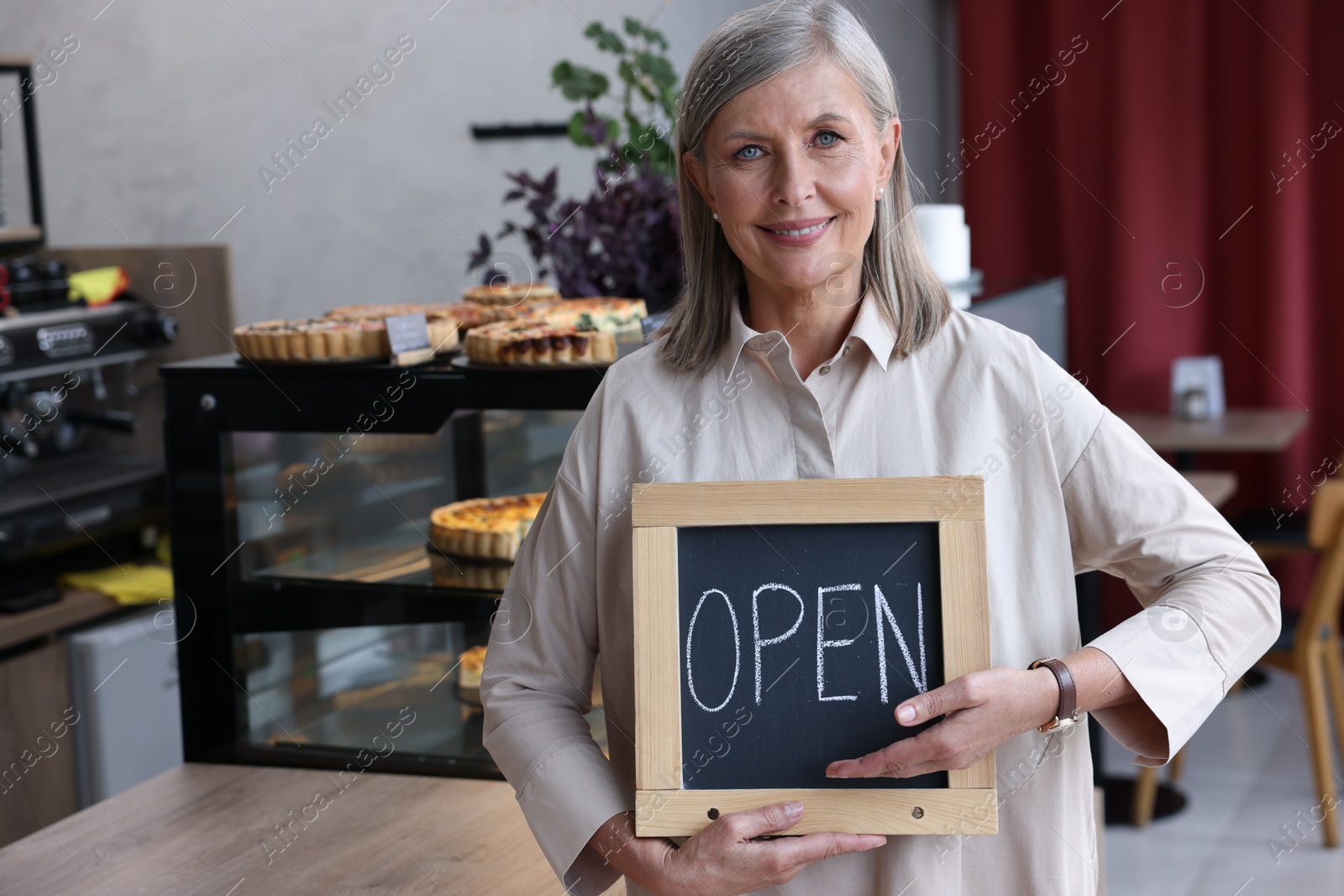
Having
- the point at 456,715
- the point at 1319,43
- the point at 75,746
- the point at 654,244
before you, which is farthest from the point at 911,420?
the point at 1319,43

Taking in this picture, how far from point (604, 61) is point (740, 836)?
11.7 feet

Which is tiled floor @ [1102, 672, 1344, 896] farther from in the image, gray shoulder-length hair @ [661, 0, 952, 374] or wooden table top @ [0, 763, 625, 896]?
gray shoulder-length hair @ [661, 0, 952, 374]

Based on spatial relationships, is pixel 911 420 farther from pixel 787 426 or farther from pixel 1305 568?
pixel 1305 568

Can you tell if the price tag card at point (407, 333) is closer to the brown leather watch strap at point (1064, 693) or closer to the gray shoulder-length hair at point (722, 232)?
the gray shoulder-length hair at point (722, 232)

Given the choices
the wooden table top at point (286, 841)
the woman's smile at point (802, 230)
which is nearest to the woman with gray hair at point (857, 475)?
the woman's smile at point (802, 230)

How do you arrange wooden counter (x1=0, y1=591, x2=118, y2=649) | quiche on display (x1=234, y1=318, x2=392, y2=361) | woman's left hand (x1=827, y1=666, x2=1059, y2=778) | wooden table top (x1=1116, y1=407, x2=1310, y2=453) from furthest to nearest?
wooden table top (x1=1116, y1=407, x2=1310, y2=453) < wooden counter (x1=0, y1=591, x2=118, y2=649) < quiche on display (x1=234, y1=318, x2=392, y2=361) < woman's left hand (x1=827, y1=666, x2=1059, y2=778)

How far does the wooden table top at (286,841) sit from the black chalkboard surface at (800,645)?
517mm

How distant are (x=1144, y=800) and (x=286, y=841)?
2.57m

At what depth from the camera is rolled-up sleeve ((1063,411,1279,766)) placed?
107cm

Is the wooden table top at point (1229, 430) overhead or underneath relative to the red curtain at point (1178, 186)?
underneath

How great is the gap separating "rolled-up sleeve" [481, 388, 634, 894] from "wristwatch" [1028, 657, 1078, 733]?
38cm

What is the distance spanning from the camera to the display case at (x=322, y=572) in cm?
165

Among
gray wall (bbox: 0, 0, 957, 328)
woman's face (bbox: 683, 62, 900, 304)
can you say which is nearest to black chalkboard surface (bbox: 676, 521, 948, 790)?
woman's face (bbox: 683, 62, 900, 304)

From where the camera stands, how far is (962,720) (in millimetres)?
1011
